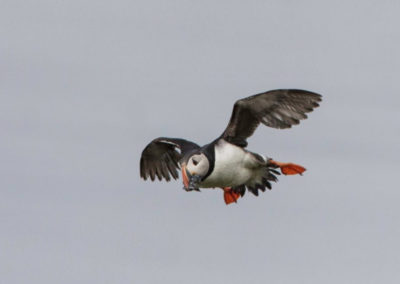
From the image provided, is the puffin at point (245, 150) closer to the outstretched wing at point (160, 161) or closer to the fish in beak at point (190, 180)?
the fish in beak at point (190, 180)

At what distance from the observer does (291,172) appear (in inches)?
993

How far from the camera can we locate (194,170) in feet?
77.1

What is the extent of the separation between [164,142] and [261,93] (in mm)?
3673

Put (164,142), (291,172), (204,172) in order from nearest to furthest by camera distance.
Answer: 1. (204,172)
2. (291,172)
3. (164,142)

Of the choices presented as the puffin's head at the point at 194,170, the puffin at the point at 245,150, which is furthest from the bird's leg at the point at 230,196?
the puffin's head at the point at 194,170

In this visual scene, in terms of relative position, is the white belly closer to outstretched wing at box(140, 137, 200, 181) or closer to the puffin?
the puffin

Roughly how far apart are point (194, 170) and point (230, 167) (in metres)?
1.11

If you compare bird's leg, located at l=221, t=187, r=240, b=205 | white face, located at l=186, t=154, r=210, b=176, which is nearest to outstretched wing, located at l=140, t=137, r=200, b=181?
bird's leg, located at l=221, t=187, r=240, b=205

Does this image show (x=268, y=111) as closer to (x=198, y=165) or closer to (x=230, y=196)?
(x=198, y=165)

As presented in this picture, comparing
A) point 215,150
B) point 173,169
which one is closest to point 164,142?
point 173,169

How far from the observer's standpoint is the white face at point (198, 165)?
77.2 feet

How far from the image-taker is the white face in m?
23.5

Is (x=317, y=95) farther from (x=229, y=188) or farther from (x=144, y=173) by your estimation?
(x=144, y=173)

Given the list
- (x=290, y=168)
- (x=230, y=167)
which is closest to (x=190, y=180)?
(x=230, y=167)
